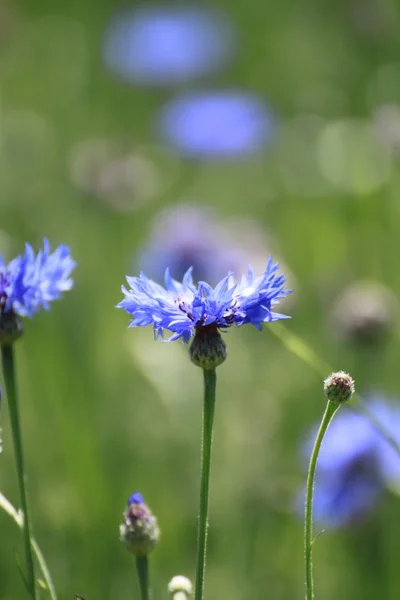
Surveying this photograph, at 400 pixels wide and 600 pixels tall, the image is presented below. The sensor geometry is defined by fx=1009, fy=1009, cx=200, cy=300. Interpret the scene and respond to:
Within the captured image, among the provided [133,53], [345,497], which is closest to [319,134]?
[133,53]

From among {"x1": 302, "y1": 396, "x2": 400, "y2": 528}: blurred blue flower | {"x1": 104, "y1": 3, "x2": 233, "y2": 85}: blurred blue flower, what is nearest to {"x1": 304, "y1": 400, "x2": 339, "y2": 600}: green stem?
{"x1": 302, "y1": 396, "x2": 400, "y2": 528}: blurred blue flower

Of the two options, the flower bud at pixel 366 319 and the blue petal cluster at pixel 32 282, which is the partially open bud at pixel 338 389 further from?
the flower bud at pixel 366 319

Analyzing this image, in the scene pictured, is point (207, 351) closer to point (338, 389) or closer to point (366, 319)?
point (338, 389)

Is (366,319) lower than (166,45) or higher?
lower

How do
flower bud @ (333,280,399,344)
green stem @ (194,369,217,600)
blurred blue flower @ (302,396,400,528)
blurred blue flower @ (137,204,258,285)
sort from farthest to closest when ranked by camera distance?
blurred blue flower @ (137,204,258,285) < flower bud @ (333,280,399,344) < blurred blue flower @ (302,396,400,528) < green stem @ (194,369,217,600)

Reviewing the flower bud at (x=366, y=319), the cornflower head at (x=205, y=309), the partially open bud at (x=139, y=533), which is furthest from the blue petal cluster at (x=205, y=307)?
the flower bud at (x=366, y=319)

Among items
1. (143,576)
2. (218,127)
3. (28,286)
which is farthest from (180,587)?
(218,127)

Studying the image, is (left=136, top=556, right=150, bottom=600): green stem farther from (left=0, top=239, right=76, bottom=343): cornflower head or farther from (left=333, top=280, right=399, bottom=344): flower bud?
(left=333, top=280, right=399, bottom=344): flower bud

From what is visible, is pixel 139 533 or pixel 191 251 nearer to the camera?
pixel 139 533
